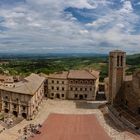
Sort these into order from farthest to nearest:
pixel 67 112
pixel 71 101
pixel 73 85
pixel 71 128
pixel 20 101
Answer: pixel 73 85 → pixel 71 101 → pixel 67 112 → pixel 20 101 → pixel 71 128

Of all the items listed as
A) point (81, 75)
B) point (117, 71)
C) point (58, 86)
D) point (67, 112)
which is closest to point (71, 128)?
point (67, 112)

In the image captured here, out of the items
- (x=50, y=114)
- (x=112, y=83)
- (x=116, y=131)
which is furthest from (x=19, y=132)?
(x=112, y=83)

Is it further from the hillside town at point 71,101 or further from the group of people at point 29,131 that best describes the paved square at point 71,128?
the hillside town at point 71,101

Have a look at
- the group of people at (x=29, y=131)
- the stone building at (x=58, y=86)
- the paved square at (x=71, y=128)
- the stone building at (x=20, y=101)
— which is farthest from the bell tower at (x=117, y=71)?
the group of people at (x=29, y=131)

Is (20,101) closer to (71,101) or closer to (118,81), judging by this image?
(71,101)

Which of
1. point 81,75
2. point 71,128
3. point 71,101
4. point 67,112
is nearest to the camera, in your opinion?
point 71,128

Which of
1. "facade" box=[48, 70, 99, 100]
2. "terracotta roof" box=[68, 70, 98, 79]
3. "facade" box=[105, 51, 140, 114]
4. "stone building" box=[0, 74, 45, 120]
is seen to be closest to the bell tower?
"facade" box=[105, 51, 140, 114]

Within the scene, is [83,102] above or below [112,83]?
below

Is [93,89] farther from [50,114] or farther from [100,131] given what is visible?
[100,131]
